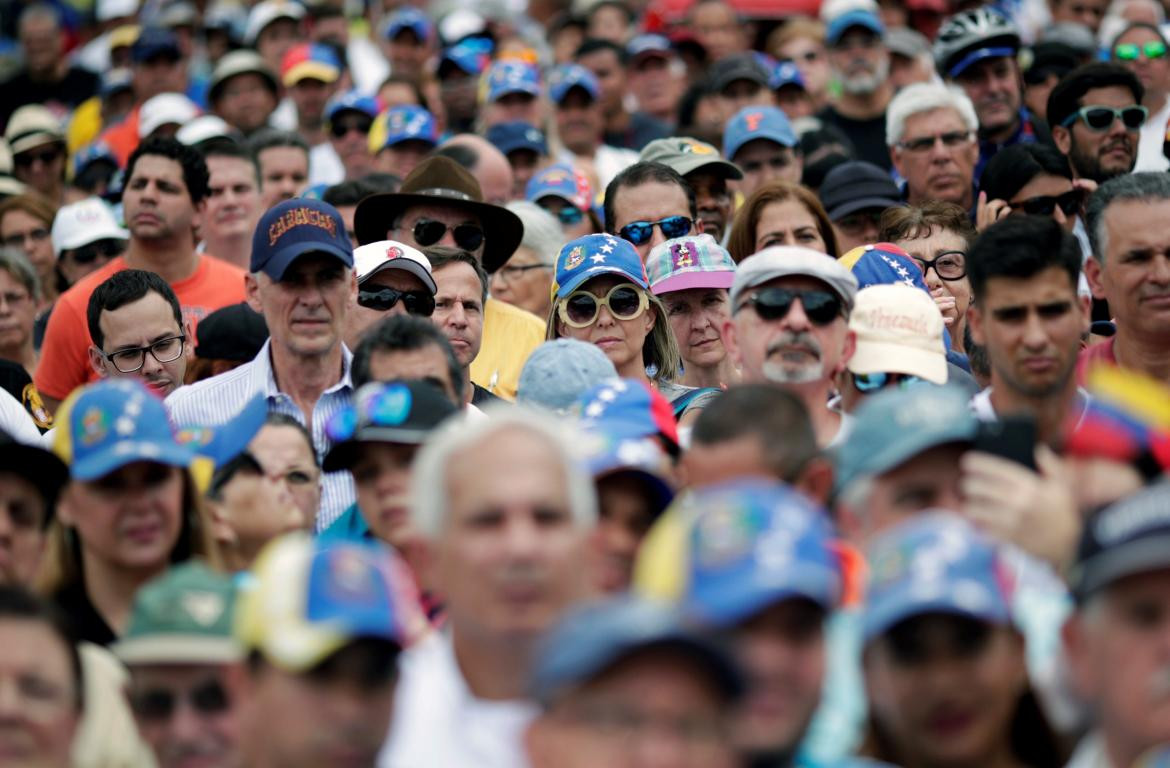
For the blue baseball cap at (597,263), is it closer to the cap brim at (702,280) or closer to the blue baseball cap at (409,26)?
the cap brim at (702,280)

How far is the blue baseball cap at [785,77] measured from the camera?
13172 mm

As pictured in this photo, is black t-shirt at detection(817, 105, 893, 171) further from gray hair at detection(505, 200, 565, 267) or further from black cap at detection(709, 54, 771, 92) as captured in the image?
gray hair at detection(505, 200, 565, 267)

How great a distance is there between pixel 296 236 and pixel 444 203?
56.9 inches

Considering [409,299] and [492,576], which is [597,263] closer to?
[409,299]

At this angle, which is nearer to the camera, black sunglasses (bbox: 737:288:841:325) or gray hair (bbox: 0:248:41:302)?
black sunglasses (bbox: 737:288:841:325)

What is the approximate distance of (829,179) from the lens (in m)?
10.4

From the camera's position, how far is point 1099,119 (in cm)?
1034

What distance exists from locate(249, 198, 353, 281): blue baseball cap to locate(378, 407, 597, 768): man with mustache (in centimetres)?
320

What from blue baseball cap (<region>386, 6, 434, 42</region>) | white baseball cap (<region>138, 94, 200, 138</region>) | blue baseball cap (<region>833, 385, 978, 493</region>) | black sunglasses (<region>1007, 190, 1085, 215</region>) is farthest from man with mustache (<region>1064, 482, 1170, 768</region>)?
blue baseball cap (<region>386, 6, 434, 42</region>)

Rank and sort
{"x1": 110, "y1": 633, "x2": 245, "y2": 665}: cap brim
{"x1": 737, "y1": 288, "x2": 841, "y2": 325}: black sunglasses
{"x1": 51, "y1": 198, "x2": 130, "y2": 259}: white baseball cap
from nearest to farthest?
{"x1": 110, "y1": 633, "x2": 245, "y2": 665}: cap brim → {"x1": 737, "y1": 288, "x2": 841, "y2": 325}: black sunglasses → {"x1": 51, "y1": 198, "x2": 130, "y2": 259}: white baseball cap

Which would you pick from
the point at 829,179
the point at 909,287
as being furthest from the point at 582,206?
the point at 909,287

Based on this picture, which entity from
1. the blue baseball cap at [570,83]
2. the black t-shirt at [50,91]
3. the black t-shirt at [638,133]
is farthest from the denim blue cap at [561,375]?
the black t-shirt at [50,91]

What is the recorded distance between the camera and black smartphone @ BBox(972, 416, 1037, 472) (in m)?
5.31

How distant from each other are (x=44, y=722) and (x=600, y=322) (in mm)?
3740
